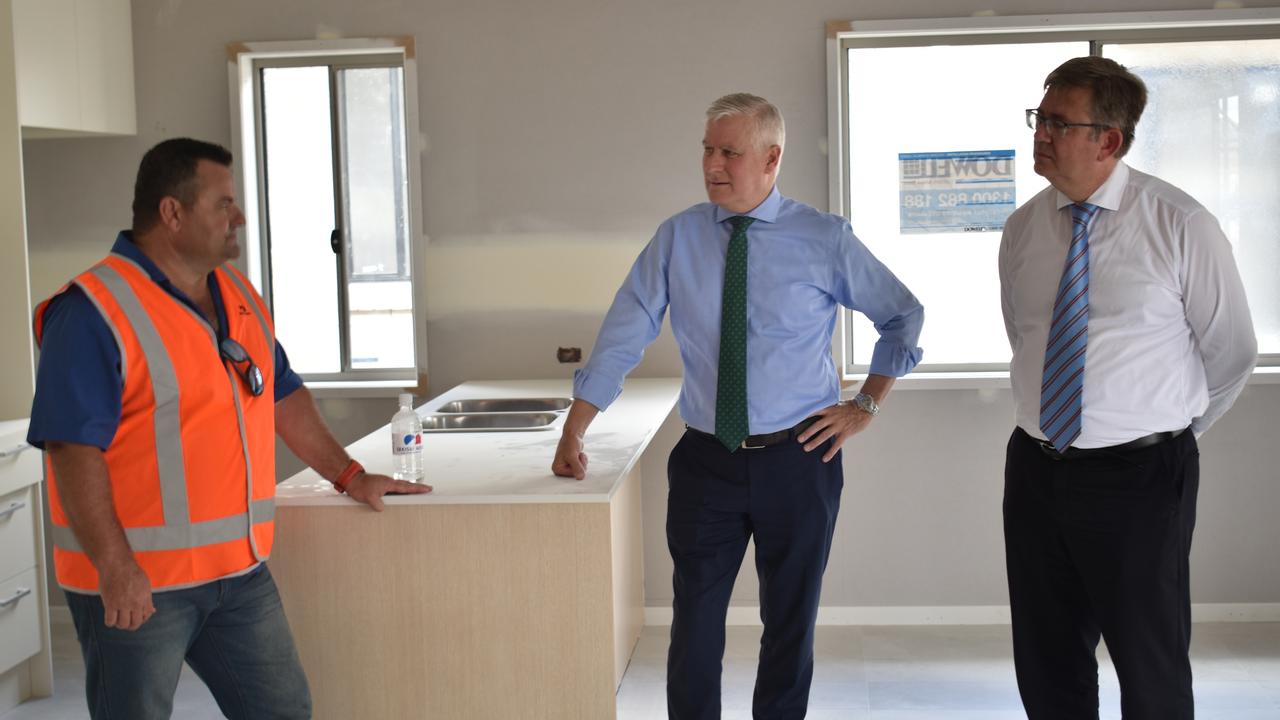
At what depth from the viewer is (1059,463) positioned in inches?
96.7

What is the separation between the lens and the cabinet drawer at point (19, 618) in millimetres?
3762

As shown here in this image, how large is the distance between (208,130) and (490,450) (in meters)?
2.08

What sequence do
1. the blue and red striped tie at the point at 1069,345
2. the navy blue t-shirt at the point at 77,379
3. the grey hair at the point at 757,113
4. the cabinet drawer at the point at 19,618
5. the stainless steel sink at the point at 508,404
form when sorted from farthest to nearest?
the stainless steel sink at the point at 508,404 < the cabinet drawer at the point at 19,618 < the grey hair at the point at 757,113 < the blue and red striped tie at the point at 1069,345 < the navy blue t-shirt at the point at 77,379

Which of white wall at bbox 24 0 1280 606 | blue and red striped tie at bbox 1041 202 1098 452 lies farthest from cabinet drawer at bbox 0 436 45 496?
blue and red striped tie at bbox 1041 202 1098 452

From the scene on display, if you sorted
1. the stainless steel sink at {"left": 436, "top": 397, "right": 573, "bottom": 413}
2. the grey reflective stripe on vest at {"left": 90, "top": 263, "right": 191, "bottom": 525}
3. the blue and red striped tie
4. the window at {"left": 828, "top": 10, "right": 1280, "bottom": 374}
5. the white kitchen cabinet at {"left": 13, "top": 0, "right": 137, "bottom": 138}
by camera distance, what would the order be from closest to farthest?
1. the grey reflective stripe on vest at {"left": 90, "top": 263, "right": 191, "bottom": 525}
2. the blue and red striped tie
3. the white kitchen cabinet at {"left": 13, "top": 0, "right": 137, "bottom": 138}
4. the stainless steel sink at {"left": 436, "top": 397, "right": 573, "bottom": 413}
5. the window at {"left": 828, "top": 10, "right": 1280, "bottom": 374}

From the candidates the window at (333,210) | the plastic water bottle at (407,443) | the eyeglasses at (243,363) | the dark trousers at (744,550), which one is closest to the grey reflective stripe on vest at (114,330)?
the eyeglasses at (243,363)

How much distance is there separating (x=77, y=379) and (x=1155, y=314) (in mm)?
1982

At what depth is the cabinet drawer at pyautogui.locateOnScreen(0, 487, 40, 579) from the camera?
3777mm

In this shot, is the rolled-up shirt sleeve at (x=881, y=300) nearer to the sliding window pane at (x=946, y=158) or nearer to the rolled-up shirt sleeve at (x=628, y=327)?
the rolled-up shirt sleeve at (x=628, y=327)

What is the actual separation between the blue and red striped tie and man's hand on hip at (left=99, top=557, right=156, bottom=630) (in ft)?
5.61

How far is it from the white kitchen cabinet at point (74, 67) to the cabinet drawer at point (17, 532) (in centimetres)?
119

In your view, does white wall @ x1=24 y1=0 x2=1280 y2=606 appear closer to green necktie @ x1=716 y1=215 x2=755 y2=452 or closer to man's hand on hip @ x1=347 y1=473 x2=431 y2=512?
green necktie @ x1=716 y1=215 x2=755 y2=452

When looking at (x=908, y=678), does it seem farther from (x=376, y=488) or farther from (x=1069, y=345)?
(x=376, y=488)

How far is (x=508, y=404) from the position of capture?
4148mm
